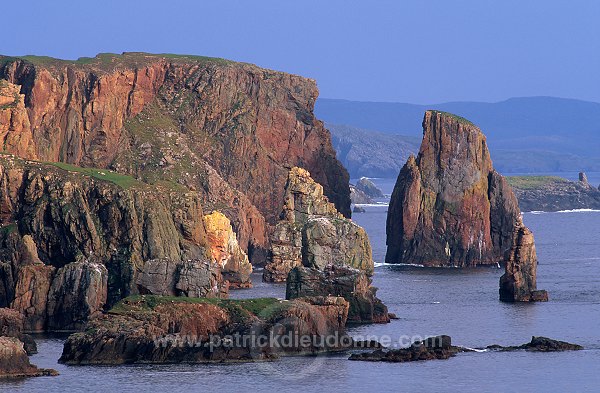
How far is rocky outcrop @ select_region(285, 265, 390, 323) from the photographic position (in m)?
179

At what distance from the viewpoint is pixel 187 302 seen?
505 ft

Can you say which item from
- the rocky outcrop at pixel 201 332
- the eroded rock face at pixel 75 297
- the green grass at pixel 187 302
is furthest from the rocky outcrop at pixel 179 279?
the rocky outcrop at pixel 201 332

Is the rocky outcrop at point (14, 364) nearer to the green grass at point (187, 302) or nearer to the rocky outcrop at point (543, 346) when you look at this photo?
the green grass at point (187, 302)

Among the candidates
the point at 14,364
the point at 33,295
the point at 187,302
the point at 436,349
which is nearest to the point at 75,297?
the point at 33,295

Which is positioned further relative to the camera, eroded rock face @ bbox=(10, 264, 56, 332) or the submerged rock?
eroded rock face @ bbox=(10, 264, 56, 332)

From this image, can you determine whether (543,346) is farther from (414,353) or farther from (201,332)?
(201,332)

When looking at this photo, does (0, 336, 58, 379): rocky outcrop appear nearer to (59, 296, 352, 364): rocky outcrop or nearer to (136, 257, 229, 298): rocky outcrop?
(59, 296, 352, 364): rocky outcrop

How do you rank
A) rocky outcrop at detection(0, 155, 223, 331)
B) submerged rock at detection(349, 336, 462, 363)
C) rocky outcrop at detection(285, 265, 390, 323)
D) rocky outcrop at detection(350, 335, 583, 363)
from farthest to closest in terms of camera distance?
1. rocky outcrop at detection(285, 265, 390, 323)
2. rocky outcrop at detection(0, 155, 223, 331)
3. rocky outcrop at detection(350, 335, 583, 363)
4. submerged rock at detection(349, 336, 462, 363)

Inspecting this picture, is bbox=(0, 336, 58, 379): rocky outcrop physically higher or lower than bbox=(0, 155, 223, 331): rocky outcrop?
lower

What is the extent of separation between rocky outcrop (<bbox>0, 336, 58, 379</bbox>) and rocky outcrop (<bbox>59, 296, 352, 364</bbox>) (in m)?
7.00

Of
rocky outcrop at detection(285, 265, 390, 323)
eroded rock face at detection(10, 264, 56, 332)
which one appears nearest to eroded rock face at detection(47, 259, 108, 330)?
eroded rock face at detection(10, 264, 56, 332)

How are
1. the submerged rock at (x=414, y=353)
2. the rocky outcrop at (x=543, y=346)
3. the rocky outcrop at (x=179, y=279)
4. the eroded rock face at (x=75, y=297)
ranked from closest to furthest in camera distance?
the submerged rock at (x=414, y=353) < the rocky outcrop at (x=543, y=346) < the rocky outcrop at (x=179, y=279) < the eroded rock face at (x=75, y=297)

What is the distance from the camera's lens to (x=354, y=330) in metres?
173

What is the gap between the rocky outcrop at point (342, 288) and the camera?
586 ft
